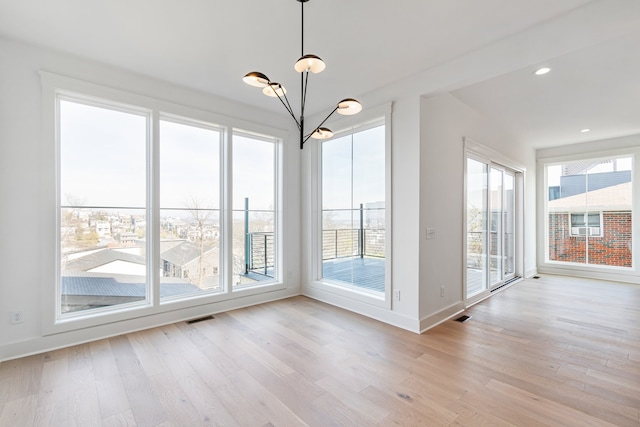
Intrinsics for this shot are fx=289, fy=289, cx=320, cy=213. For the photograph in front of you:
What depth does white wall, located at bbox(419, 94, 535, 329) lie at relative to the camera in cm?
341

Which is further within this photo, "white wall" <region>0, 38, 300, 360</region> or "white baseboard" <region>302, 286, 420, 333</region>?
"white baseboard" <region>302, 286, 420, 333</region>

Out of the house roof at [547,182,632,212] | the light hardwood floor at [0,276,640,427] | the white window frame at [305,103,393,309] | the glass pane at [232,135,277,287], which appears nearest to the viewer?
the light hardwood floor at [0,276,640,427]

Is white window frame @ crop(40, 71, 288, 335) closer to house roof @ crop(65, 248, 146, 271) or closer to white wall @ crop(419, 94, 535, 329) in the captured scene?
house roof @ crop(65, 248, 146, 271)

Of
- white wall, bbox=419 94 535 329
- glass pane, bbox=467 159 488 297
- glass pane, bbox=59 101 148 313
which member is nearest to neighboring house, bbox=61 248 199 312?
glass pane, bbox=59 101 148 313

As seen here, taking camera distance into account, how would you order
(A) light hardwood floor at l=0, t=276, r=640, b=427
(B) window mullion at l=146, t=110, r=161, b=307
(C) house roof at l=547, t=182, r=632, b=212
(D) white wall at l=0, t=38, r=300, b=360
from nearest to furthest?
(A) light hardwood floor at l=0, t=276, r=640, b=427, (D) white wall at l=0, t=38, r=300, b=360, (B) window mullion at l=146, t=110, r=161, b=307, (C) house roof at l=547, t=182, r=632, b=212

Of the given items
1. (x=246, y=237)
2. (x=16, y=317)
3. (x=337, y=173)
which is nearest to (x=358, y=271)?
(x=337, y=173)

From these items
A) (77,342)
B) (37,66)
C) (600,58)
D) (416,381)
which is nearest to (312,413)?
(416,381)

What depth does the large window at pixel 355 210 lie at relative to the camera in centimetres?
391

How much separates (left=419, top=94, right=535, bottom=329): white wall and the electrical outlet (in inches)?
159

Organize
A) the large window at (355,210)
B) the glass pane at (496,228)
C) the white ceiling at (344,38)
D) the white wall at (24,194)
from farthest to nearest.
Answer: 1. the glass pane at (496,228)
2. the large window at (355,210)
3. the white wall at (24,194)
4. the white ceiling at (344,38)

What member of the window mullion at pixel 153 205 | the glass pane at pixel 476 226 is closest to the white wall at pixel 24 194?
the window mullion at pixel 153 205

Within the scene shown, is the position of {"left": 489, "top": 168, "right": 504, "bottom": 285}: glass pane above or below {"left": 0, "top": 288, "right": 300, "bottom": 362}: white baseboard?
above

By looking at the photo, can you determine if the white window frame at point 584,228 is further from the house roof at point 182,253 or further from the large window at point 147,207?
the house roof at point 182,253

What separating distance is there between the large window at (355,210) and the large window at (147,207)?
1.17 m
